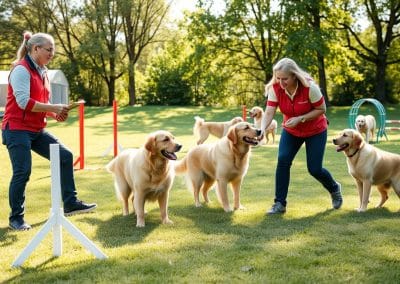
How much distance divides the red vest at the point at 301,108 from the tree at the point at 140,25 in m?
33.2

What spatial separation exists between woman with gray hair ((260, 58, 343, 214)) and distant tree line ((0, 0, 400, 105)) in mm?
22815

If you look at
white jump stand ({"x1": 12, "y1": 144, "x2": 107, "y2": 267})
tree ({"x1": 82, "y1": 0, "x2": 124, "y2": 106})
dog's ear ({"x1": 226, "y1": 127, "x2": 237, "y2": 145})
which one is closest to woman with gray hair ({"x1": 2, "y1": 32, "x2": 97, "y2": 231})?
white jump stand ({"x1": 12, "y1": 144, "x2": 107, "y2": 267})

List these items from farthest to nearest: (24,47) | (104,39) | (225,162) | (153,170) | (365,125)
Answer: (104,39), (365,125), (225,162), (153,170), (24,47)

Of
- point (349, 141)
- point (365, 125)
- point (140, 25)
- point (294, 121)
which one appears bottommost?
point (365, 125)

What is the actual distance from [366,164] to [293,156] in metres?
0.94

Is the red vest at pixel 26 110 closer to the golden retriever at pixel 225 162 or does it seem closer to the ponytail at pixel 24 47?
the ponytail at pixel 24 47

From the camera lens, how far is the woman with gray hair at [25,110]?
187 inches

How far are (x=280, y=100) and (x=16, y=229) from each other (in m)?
3.34

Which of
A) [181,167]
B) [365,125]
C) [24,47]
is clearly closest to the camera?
[24,47]

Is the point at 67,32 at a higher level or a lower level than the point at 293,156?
higher

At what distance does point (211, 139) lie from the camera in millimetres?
17828

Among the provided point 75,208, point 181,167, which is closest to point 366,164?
point 181,167

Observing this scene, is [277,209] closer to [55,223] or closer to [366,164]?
[366,164]

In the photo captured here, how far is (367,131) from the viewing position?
572 inches
